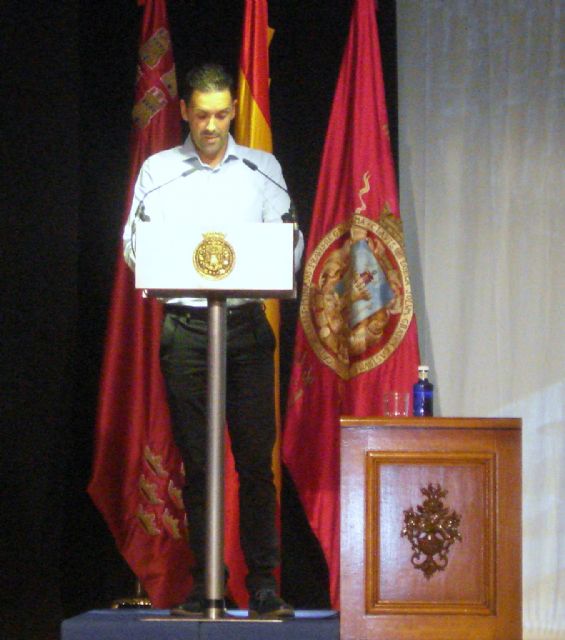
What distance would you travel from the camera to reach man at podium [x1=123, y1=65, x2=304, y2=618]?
316 centimetres

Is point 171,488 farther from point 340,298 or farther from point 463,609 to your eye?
point 463,609

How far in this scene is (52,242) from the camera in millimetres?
3781

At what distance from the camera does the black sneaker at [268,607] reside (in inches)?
118

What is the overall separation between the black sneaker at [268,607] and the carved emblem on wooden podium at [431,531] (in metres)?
0.44

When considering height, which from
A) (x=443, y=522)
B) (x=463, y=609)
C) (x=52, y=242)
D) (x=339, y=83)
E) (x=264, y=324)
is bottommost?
(x=463, y=609)

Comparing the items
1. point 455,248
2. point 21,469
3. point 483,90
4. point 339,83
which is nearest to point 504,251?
point 455,248

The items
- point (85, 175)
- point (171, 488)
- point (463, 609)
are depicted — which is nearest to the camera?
point (463, 609)

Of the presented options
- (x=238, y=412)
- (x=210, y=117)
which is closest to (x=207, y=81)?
(x=210, y=117)

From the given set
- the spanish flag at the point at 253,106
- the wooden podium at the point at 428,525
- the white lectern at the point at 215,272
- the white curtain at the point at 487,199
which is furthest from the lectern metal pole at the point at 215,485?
the white curtain at the point at 487,199

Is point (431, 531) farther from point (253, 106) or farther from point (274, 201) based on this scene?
point (253, 106)

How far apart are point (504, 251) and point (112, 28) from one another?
5.73 ft

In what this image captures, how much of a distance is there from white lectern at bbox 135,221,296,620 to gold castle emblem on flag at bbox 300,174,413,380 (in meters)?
1.19

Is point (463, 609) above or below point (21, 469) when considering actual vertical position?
below

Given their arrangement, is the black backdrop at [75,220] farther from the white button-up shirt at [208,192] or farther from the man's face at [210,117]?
the man's face at [210,117]
